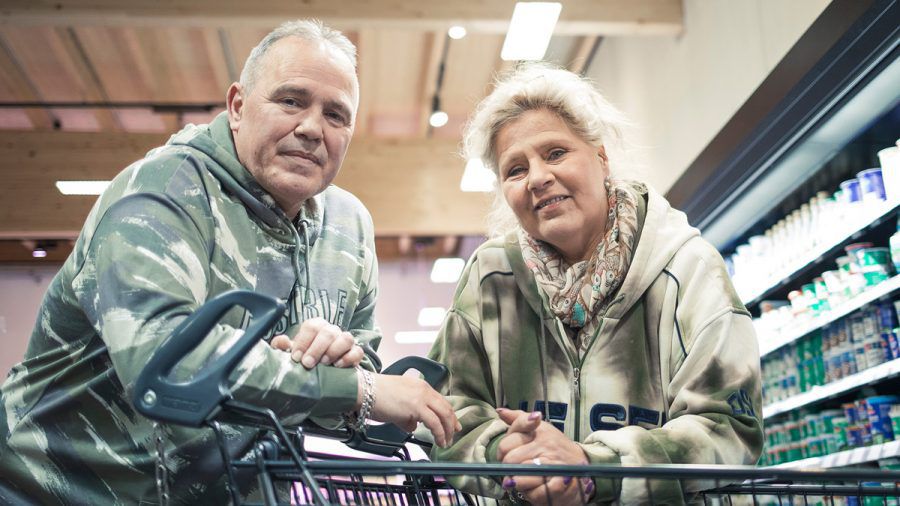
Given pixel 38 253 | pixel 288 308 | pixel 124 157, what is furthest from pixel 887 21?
pixel 38 253

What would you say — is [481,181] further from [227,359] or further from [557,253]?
[227,359]

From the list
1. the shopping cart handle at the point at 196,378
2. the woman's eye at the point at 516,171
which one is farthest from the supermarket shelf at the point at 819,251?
the shopping cart handle at the point at 196,378

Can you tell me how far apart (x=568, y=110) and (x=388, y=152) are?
706 cm

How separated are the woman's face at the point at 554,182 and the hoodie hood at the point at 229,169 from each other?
0.54 m

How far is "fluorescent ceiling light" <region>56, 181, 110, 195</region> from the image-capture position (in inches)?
338

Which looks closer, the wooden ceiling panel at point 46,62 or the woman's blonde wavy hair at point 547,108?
the woman's blonde wavy hair at point 547,108

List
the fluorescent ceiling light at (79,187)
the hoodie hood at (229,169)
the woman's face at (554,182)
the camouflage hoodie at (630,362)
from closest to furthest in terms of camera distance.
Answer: the camouflage hoodie at (630,362) → the hoodie hood at (229,169) → the woman's face at (554,182) → the fluorescent ceiling light at (79,187)

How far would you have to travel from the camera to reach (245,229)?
1748mm

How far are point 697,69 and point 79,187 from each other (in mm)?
5871

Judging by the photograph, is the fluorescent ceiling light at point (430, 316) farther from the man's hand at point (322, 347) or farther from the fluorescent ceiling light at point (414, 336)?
the man's hand at point (322, 347)

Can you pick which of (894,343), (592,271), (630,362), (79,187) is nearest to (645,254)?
(592,271)

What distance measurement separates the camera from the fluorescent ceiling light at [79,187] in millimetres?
8594

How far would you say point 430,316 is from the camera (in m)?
11.4

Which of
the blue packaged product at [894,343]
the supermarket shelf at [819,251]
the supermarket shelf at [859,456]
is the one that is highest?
the supermarket shelf at [819,251]
